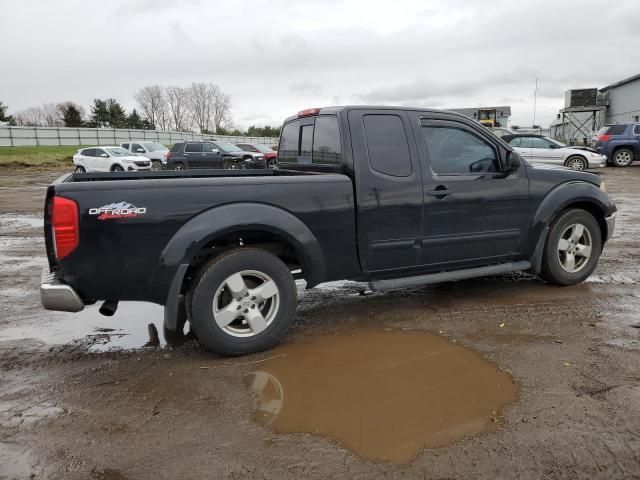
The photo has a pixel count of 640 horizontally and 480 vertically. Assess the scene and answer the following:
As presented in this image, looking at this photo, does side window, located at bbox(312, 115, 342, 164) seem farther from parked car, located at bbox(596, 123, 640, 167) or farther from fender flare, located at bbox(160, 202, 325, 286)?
parked car, located at bbox(596, 123, 640, 167)

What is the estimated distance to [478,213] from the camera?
4.66m

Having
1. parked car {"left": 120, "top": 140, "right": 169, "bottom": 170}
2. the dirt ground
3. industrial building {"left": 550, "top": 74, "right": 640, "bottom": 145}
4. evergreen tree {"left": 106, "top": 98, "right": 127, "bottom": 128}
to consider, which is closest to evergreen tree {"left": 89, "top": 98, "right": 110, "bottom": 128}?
evergreen tree {"left": 106, "top": 98, "right": 127, "bottom": 128}

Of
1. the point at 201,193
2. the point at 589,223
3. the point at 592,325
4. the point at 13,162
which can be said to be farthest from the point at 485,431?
the point at 13,162

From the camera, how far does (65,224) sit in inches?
131

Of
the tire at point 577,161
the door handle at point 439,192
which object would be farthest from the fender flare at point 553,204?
the tire at point 577,161

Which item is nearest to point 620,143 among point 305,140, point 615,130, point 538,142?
point 615,130

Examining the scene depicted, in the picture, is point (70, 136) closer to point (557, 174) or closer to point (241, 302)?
point (241, 302)

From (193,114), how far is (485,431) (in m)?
101

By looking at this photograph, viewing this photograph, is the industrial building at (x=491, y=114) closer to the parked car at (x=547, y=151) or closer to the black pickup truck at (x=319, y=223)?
the parked car at (x=547, y=151)

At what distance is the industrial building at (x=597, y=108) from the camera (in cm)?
3478

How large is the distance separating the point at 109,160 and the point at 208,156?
22.7 ft

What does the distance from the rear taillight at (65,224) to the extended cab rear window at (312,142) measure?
2.10 metres

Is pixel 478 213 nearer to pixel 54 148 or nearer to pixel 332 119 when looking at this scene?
pixel 332 119

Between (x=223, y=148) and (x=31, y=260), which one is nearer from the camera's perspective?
(x=31, y=260)
